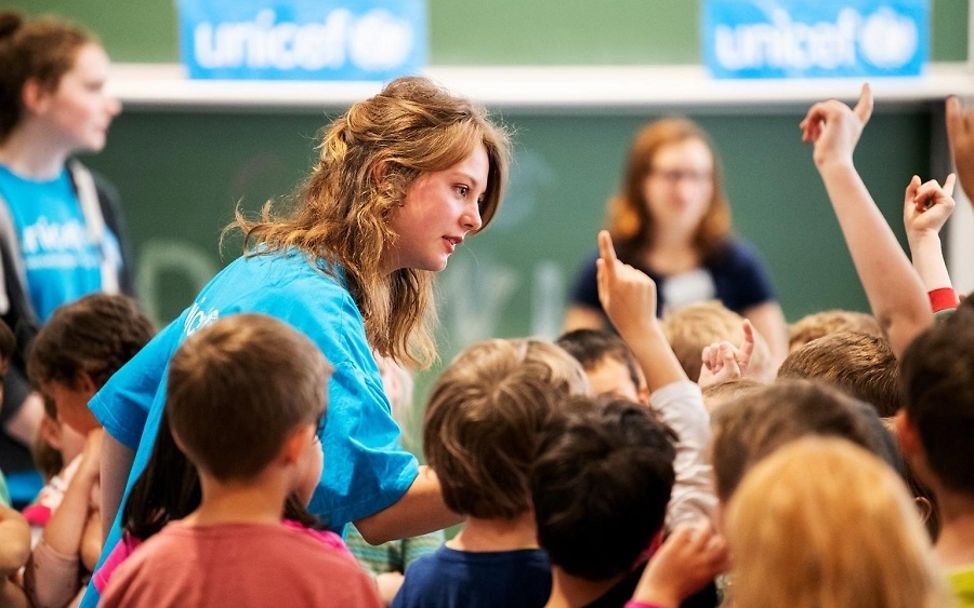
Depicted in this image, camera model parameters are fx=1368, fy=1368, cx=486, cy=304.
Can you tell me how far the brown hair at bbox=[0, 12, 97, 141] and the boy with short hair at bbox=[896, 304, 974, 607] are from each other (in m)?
3.23

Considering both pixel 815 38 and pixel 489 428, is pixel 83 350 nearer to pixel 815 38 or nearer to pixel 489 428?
pixel 489 428

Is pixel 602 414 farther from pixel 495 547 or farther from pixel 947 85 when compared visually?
pixel 947 85

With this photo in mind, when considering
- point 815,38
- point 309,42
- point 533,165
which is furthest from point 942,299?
point 309,42

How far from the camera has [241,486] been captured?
165 centimetres

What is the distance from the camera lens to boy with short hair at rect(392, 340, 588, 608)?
6.15 feet

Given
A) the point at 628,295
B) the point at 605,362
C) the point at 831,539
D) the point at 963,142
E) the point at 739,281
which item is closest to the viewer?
the point at 831,539

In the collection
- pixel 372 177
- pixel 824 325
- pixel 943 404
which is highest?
pixel 372 177

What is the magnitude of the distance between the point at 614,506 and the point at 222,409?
485 mm

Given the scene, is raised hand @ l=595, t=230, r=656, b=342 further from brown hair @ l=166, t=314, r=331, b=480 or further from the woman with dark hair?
the woman with dark hair

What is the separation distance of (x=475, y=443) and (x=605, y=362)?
1.02m

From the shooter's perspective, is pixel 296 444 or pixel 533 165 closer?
pixel 296 444

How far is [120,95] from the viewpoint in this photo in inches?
175

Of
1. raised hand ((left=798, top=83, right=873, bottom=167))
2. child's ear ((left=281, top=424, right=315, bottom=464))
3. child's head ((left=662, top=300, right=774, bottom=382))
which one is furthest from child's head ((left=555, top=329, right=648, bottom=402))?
child's ear ((left=281, top=424, right=315, bottom=464))

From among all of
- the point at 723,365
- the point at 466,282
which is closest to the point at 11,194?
the point at 466,282
